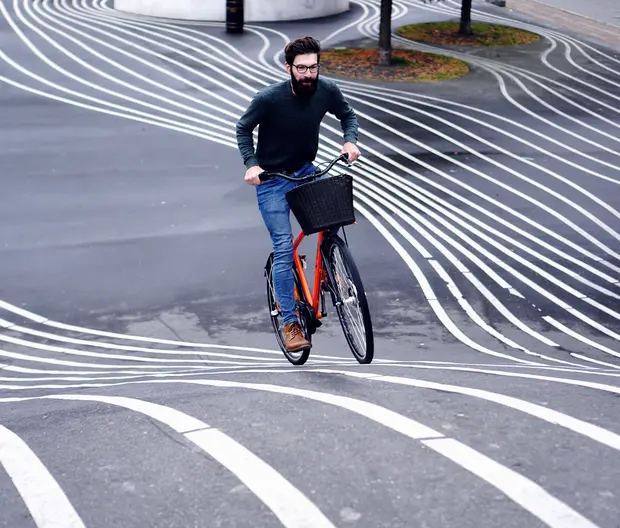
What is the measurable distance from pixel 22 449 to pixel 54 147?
41.7 feet

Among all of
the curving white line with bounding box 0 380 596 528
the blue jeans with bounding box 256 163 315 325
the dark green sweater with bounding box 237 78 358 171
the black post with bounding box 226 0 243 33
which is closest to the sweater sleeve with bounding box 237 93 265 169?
the dark green sweater with bounding box 237 78 358 171

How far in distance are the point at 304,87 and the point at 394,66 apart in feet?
57.7

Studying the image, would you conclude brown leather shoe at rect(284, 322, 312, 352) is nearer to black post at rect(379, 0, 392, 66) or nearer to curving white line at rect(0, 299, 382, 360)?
curving white line at rect(0, 299, 382, 360)

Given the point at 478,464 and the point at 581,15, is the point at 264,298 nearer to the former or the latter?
the point at 478,464

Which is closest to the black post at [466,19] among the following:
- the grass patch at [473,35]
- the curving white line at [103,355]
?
the grass patch at [473,35]

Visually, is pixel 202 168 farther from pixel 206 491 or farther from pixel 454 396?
pixel 206 491

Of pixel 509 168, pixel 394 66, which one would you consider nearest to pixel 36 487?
pixel 509 168

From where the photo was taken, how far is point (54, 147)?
1675cm

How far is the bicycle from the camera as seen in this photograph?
6.18 metres

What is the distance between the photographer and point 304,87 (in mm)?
6223

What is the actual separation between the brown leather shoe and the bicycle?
3.4 inches

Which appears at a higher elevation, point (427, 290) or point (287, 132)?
point (287, 132)

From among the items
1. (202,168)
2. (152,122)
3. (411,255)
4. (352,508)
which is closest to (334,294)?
(352,508)

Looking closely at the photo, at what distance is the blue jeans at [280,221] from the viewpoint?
6.57 meters
